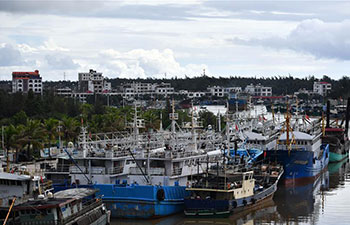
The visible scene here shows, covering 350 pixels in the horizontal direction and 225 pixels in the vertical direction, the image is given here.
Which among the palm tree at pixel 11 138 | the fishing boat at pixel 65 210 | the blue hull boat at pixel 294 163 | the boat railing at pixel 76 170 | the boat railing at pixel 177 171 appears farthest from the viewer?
the palm tree at pixel 11 138

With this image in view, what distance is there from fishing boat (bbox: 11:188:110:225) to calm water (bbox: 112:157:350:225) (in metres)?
3.94

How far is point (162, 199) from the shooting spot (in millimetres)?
41094

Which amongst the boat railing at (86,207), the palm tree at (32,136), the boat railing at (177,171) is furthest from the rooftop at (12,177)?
the palm tree at (32,136)

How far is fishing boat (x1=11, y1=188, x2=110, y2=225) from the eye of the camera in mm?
31641

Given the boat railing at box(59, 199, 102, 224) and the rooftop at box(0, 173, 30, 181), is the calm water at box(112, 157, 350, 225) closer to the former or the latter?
the boat railing at box(59, 199, 102, 224)

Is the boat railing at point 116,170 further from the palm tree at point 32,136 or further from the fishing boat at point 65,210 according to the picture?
the palm tree at point 32,136

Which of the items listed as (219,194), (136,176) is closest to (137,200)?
(136,176)

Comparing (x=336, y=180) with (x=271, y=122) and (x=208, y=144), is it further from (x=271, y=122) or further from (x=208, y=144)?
(x=271, y=122)

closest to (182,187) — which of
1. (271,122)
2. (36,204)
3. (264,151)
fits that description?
(36,204)

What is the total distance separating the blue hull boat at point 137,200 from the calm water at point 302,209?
1.72 feet

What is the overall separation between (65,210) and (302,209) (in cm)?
2137

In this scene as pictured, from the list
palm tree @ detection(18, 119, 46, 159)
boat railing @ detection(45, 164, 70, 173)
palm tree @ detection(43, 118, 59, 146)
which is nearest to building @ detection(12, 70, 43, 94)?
palm tree @ detection(43, 118, 59, 146)

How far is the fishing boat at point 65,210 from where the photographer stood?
31641 millimetres

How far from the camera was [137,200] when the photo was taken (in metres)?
41.0
